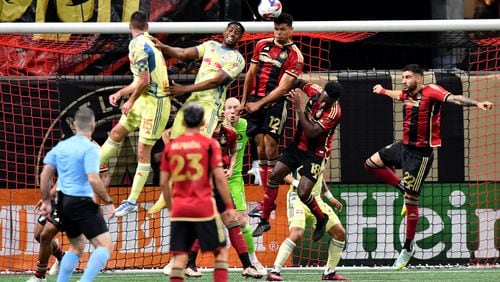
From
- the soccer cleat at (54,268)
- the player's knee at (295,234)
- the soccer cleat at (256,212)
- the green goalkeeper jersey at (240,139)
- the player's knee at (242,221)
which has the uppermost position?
the green goalkeeper jersey at (240,139)

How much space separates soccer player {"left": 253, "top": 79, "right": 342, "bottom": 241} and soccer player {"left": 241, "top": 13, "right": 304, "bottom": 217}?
1.06 feet

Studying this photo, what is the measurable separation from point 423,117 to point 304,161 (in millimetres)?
1999

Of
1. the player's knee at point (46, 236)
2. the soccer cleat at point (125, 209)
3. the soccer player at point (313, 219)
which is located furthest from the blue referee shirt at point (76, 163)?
the soccer player at point (313, 219)

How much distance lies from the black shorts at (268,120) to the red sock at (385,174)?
146cm

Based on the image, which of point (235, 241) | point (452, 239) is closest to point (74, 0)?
point (235, 241)

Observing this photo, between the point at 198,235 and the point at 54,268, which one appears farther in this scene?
the point at 54,268

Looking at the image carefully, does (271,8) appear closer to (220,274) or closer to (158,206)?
(158,206)

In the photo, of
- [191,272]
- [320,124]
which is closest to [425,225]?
[320,124]

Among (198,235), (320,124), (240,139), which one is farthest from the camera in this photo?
(240,139)

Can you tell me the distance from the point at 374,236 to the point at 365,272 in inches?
56.5

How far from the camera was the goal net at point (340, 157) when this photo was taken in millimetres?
18266

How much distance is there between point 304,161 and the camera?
16.1 m

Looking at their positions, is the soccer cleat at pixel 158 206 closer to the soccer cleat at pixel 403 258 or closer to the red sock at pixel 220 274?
the soccer cleat at pixel 403 258

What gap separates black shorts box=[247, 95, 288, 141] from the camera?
16922 millimetres
